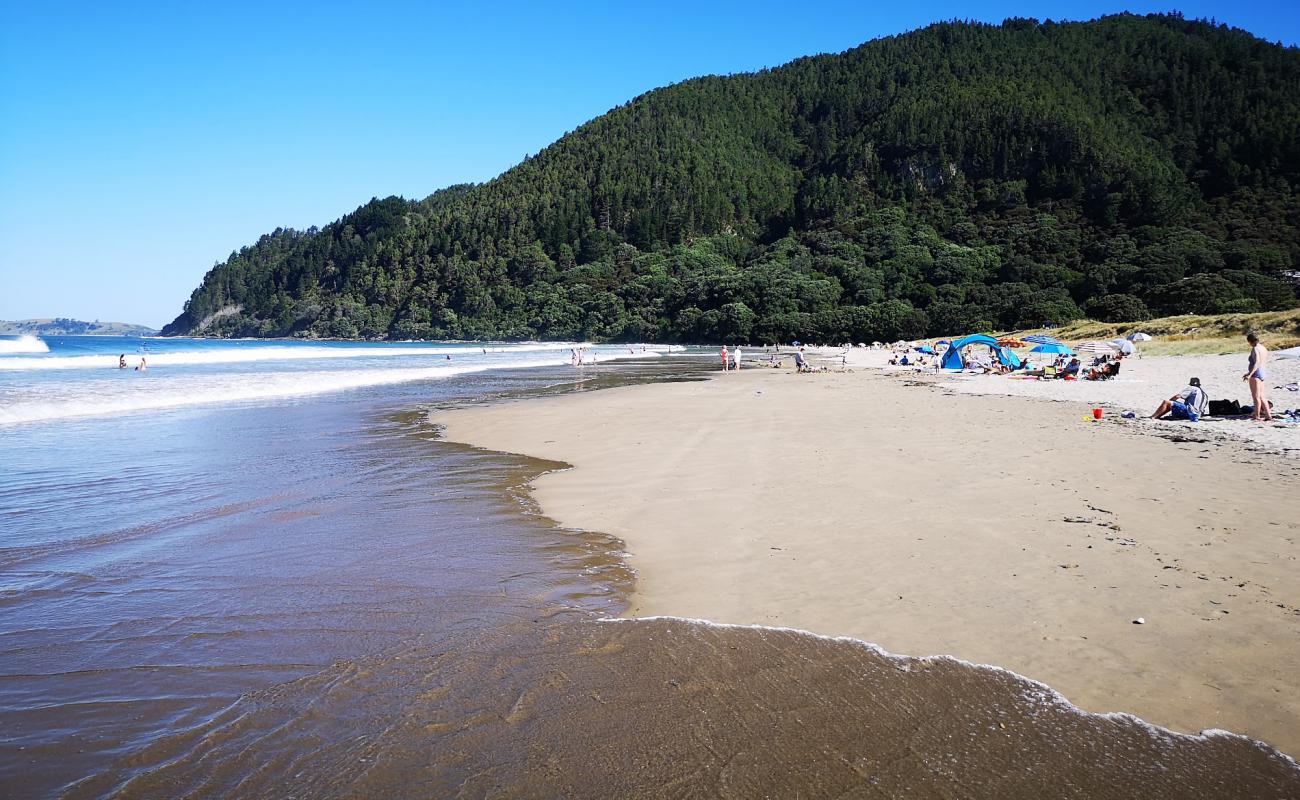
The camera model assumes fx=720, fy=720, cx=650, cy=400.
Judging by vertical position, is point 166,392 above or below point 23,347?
below

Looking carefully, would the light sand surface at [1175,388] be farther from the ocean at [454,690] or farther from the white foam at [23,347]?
the white foam at [23,347]

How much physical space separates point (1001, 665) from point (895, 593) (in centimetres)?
115

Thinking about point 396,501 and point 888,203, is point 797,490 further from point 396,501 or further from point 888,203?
point 888,203

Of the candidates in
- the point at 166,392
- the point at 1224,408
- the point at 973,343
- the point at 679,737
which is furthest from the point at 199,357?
the point at 679,737

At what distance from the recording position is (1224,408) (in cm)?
1379

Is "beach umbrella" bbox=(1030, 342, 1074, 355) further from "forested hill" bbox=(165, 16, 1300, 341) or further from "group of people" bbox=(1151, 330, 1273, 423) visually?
"forested hill" bbox=(165, 16, 1300, 341)

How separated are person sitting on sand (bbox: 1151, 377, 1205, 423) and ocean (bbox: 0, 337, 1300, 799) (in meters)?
12.5

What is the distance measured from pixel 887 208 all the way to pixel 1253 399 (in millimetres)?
104951

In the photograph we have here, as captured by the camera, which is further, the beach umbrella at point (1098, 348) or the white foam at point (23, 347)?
the white foam at point (23, 347)

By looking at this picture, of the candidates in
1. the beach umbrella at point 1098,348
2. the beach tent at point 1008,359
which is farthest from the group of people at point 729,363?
the beach umbrella at point 1098,348

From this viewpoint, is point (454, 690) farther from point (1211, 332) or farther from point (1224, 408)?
point (1211, 332)

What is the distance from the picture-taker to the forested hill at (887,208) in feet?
261

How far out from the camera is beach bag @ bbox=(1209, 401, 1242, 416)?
45.2 ft

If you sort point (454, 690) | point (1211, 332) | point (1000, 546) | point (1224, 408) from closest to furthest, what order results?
point (454, 690) < point (1000, 546) < point (1224, 408) < point (1211, 332)
